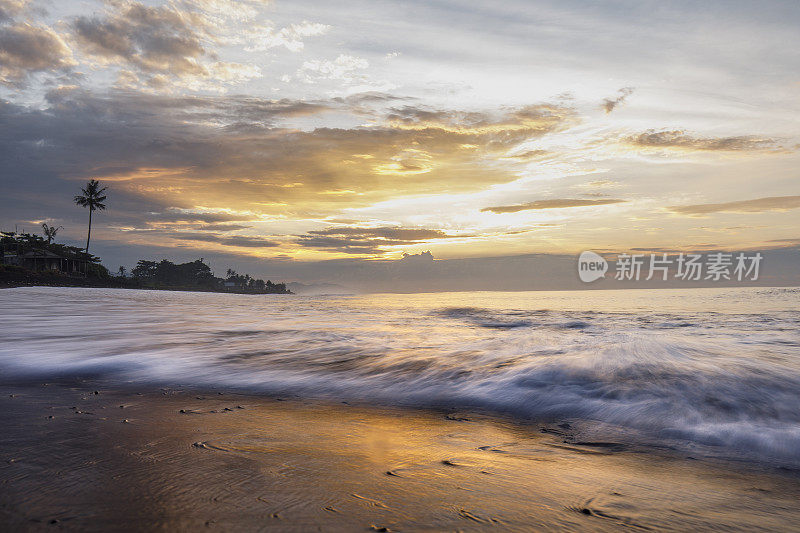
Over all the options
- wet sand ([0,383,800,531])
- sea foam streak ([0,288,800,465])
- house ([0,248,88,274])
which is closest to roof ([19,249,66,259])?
house ([0,248,88,274])

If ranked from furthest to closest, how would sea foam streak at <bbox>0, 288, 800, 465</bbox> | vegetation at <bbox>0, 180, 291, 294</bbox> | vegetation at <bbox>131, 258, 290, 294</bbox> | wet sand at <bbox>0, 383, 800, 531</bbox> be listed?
1. vegetation at <bbox>131, 258, 290, 294</bbox>
2. vegetation at <bbox>0, 180, 291, 294</bbox>
3. sea foam streak at <bbox>0, 288, 800, 465</bbox>
4. wet sand at <bbox>0, 383, 800, 531</bbox>

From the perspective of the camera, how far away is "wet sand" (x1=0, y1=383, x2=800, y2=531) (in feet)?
5.77

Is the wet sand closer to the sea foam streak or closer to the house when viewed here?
the sea foam streak

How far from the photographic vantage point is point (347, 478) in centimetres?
219

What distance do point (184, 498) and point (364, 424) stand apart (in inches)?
66.5

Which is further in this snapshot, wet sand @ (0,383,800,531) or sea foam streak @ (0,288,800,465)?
sea foam streak @ (0,288,800,465)

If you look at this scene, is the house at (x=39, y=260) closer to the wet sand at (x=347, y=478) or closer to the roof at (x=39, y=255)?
the roof at (x=39, y=255)

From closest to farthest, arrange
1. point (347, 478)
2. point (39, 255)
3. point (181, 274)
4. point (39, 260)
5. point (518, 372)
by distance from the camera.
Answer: point (347, 478) → point (518, 372) → point (39, 255) → point (39, 260) → point (181, 274)

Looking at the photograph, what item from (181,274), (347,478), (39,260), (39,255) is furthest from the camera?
(181,274)

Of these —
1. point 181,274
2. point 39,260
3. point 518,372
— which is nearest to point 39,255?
point 39,260

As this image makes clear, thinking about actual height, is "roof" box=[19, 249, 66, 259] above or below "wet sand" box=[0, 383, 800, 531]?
above

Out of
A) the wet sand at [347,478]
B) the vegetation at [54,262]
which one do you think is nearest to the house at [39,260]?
the vegetation at [54,262]

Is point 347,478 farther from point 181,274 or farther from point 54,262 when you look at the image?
point 181,274

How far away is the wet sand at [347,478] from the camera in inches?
69.2
